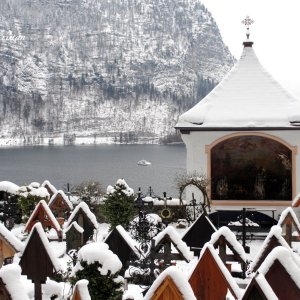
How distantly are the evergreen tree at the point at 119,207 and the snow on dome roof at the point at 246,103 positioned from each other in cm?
416

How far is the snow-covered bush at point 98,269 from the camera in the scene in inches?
347

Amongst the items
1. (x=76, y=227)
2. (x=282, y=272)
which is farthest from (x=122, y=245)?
(x=282, y=272)

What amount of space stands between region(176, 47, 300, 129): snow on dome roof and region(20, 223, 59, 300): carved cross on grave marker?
12998mm

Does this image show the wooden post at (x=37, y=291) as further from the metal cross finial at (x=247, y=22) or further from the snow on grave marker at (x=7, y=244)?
the metal cross finial at (x=247, y=22)

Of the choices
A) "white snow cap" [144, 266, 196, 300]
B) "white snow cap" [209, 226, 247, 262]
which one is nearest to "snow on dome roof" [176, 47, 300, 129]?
"white snow cap" [209, 226, 247, 262]

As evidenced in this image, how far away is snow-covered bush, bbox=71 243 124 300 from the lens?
8.82 m

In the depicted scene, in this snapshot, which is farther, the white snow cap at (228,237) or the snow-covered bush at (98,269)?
the white snow cap at (228,237)

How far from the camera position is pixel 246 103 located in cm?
2291

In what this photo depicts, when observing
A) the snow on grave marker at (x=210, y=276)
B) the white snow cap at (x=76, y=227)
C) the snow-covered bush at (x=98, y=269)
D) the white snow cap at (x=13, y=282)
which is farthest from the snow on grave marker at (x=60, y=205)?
the white snow cap at (x=13, y=282)

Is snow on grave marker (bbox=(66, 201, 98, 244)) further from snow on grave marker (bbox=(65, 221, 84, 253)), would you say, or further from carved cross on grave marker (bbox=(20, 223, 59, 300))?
carved cross on grave marker (bbox=(20, 223, 59, 300))

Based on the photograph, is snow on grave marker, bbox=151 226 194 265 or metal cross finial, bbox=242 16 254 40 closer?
snow on grave marker, bbox=151 226 194 265

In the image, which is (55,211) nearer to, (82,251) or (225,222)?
(225,222)

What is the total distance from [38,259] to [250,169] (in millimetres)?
14076

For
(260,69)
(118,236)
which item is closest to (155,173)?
(260,69)
